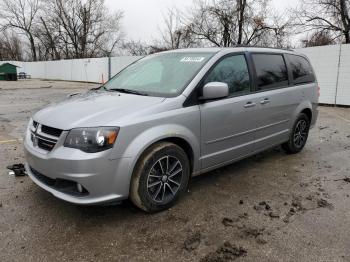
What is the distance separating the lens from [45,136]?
3.36 meters

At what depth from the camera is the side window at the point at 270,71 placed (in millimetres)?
4801

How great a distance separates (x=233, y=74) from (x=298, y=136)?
2.19 meters

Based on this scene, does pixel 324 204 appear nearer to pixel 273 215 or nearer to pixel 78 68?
pixel 273 215

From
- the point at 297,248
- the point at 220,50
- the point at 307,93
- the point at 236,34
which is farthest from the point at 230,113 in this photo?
the point at 236,34

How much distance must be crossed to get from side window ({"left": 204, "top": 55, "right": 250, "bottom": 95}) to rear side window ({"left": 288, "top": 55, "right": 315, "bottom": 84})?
4.54 ft

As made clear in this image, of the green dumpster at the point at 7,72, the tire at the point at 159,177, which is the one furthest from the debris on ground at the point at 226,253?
the green dumpster at the point at 7,72

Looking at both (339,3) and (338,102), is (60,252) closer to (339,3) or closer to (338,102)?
(338,102)

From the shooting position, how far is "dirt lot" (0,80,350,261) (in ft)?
9.63

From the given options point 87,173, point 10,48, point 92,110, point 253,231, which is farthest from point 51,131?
point 10,48

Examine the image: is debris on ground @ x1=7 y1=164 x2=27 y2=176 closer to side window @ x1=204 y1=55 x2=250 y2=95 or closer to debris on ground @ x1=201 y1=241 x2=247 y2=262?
side window @ x1=204 y1=55 x2=250 y2=95

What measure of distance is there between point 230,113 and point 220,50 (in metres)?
0.81

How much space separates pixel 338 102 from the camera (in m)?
13.1

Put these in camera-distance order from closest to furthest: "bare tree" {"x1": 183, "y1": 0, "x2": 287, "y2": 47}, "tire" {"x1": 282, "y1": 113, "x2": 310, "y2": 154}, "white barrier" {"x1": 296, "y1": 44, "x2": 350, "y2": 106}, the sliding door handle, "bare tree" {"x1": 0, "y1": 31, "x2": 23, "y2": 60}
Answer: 1. the sliding door handle
2. "tire" {"x1": 282, "y1": 113, "x2": 310, "y2": 154}
3. "white barrier" {"x1": 296, "y1": 44, "x2": 350, "y2": 106}
4. "bare tree" {"x1": 183, "y1": 0, "x2": 287, "y2": 47}
5. "bare tree" {"x1": 0, "y1": 31, "x2": 23, "y2": 60}

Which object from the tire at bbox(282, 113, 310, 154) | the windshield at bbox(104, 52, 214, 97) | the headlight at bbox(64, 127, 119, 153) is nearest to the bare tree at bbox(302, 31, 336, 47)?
the tire at bbox(282, 113, 310, 154)
